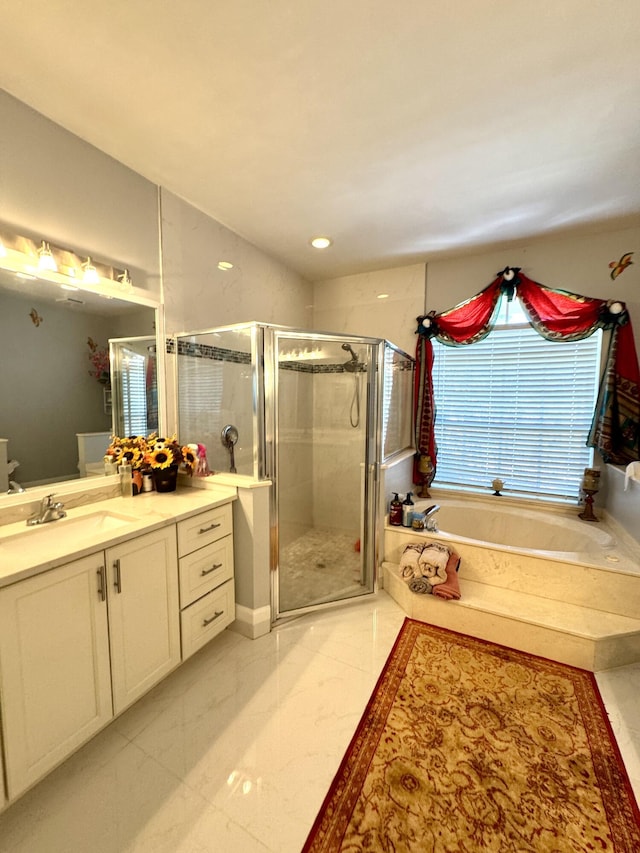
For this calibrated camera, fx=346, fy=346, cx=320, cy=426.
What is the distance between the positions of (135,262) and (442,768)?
280 cm

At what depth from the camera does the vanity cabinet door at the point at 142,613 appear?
137 cm

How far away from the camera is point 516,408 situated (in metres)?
3.09

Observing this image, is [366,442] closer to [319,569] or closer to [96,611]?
[319,569]

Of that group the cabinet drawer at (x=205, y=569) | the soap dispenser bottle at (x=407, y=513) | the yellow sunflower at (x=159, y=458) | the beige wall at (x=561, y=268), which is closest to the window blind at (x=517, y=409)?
the beige wall at (x=561, y=268)

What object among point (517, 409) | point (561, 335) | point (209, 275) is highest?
point (209, 275)

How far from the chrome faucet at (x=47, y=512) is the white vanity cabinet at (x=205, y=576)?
528mm

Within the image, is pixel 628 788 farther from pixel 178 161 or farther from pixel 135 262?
pixel 178 161

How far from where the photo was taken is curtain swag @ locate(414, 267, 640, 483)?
259 cm

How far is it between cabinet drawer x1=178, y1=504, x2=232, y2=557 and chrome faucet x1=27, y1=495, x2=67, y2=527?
526mm

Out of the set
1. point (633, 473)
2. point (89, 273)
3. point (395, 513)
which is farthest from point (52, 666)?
point (633, 473)

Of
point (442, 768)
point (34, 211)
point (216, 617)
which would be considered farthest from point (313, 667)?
point (34, 211)

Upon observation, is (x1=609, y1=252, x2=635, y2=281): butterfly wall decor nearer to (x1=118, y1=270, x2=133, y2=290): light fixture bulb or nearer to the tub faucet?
the tub faucet

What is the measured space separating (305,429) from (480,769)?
7.36 feet

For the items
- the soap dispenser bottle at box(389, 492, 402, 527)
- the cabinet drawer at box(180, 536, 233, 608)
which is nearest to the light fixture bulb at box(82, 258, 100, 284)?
the cabinet drawer at box(180, 536, 233, 608)
